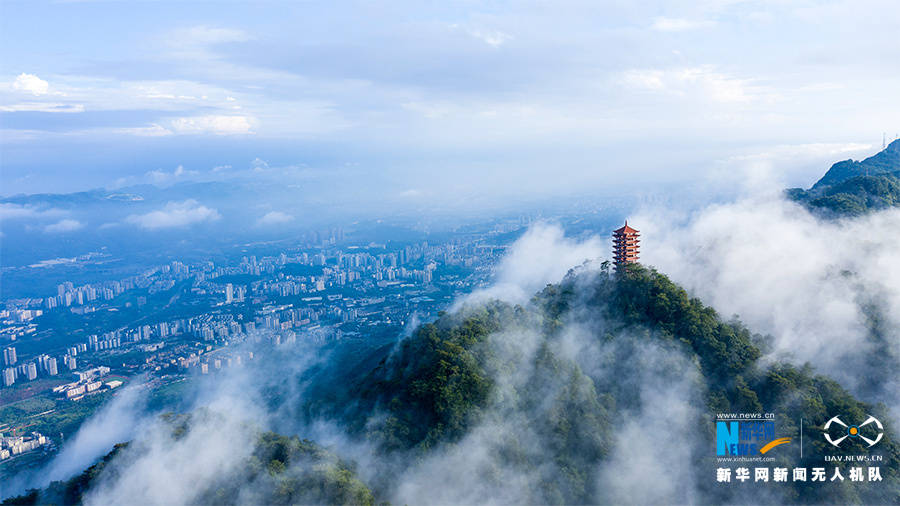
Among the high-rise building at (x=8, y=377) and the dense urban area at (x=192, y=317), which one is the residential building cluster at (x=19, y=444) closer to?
the dense urban area at (x=192, y=317)

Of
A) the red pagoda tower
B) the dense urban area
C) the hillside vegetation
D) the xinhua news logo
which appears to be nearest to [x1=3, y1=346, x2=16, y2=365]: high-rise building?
the dense urban area

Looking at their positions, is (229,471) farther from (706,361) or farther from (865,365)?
(865,365)

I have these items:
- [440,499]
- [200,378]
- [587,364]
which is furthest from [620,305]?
[200,378]

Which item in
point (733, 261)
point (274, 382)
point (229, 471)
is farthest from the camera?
point (274, 382)

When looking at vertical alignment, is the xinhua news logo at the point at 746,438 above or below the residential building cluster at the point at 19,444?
above

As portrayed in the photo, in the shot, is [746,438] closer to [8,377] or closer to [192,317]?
[8,377]

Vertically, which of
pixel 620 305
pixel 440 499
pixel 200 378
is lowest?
pixel 200 378

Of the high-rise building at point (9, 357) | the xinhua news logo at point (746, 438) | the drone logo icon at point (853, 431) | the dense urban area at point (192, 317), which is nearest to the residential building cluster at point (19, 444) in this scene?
the dense urban area at point (192, 317)

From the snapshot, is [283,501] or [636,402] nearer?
[283,501]
